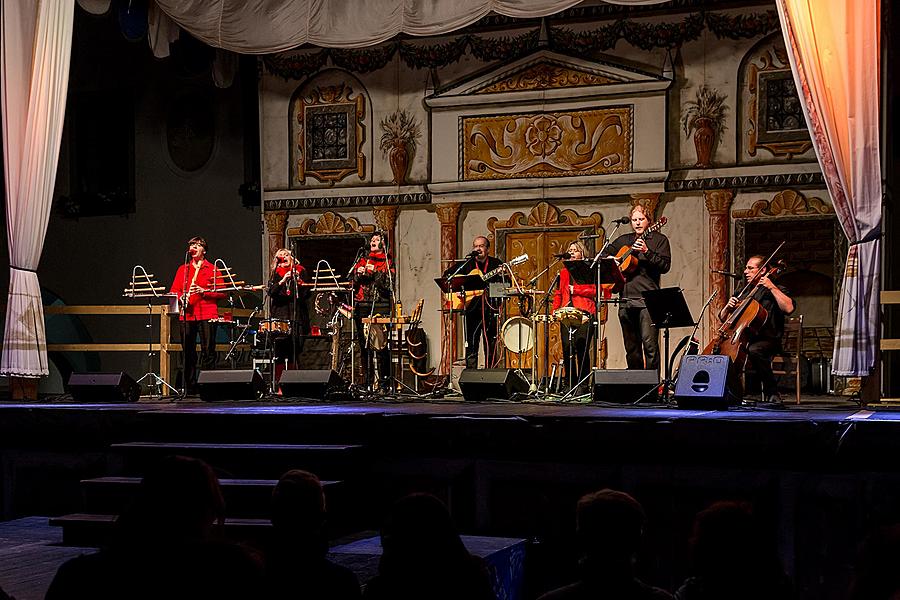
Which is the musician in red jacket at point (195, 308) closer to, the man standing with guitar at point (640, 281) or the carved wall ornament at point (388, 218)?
the carved wall ornament at point (388, 218)

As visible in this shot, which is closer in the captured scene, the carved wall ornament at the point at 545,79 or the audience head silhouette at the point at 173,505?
the audience head silhouette at the point at 173,505

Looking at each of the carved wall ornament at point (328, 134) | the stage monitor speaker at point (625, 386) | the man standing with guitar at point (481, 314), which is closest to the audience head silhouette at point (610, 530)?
the stage monitor speaker at point (625, 386)

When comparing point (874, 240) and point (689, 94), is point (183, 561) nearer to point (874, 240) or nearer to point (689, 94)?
point (874, 240)

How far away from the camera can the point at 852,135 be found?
689cm

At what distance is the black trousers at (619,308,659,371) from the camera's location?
9.45 m

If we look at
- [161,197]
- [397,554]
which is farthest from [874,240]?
[161,197]

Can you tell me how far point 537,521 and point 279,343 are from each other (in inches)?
174

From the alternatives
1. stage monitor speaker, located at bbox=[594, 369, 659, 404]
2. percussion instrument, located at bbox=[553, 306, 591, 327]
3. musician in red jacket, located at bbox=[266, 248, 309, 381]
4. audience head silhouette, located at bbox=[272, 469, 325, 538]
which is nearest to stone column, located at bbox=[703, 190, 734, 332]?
percussion instrument, located at bbox=[553, 306, 591, 327]

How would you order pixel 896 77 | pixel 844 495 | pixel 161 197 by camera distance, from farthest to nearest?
pixel 161 197
pixel 896 77
pixel 844 495

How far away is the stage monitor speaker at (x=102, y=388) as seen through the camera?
9.40 m

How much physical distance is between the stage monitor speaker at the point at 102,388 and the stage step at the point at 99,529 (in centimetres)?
292

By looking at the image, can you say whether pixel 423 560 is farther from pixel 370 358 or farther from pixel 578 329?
pixel 370 358

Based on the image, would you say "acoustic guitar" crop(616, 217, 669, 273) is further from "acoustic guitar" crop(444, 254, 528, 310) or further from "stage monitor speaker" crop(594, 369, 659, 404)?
"stage monitor speaker" crop(594, 369, 659, 404)

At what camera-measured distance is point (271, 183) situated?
14117 mm
